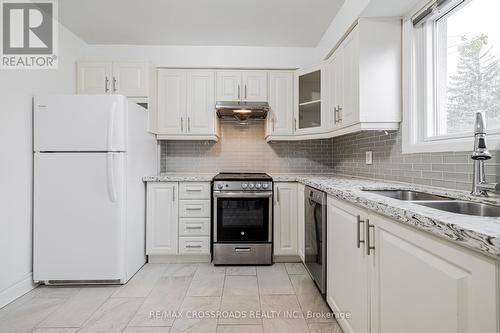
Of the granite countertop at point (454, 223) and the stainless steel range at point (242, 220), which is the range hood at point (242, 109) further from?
the granite countertop at point (454, 223)

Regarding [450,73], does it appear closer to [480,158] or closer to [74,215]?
[480,158]

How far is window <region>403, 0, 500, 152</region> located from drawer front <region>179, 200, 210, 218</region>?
193 centimetres

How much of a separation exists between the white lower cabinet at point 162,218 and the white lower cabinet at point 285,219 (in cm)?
107

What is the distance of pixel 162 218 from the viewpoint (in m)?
2.87

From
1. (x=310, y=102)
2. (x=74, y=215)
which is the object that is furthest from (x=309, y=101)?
(x=74, y=215)

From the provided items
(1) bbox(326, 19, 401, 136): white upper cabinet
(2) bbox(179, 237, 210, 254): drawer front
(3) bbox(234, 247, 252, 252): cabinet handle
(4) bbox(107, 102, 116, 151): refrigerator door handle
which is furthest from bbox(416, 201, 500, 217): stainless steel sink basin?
(4) bbox(107, 102, 116, 151): refrigerator door handle

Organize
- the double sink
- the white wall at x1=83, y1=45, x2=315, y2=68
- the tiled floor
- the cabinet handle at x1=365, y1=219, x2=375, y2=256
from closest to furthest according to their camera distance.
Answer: the double sink < the cabinet handle at x1=365, y1=219, x2=375, y2=256 < the tiled floor < the white wall at x1=83, y1=45, x2=315, y2=68

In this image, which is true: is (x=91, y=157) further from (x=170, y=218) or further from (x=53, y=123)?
(x=170, y=218)

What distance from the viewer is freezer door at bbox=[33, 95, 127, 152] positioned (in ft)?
7.49

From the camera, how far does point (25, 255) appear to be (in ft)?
7.37

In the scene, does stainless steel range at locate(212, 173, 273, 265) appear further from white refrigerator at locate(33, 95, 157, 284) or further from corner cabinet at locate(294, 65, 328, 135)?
white refrigerator at locate(33, 95, 157, 284)

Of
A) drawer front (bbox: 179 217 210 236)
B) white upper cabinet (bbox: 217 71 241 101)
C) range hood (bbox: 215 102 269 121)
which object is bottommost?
drawer front (bbox: 179 217 210 236)

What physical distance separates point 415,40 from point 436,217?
1660mm

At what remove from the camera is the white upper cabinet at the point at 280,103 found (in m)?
3.17
